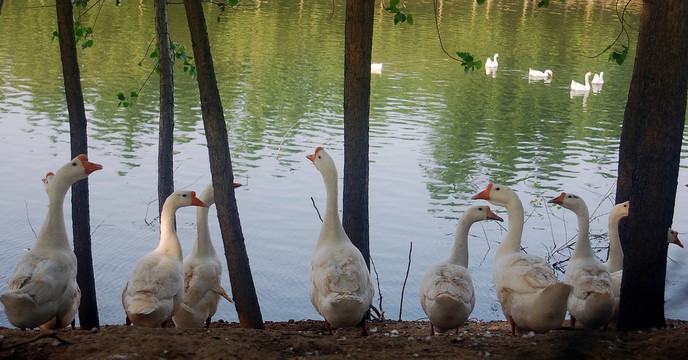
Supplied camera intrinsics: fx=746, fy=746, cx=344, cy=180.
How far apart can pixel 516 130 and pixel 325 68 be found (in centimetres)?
923

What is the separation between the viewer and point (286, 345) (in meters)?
5.74

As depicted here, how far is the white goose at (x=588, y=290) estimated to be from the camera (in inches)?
271

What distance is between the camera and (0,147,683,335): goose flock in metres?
6.53

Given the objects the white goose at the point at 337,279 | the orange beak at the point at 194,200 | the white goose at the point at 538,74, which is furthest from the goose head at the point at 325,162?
the white goose at the point at 538,74

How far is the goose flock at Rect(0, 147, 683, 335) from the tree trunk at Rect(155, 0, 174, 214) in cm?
124

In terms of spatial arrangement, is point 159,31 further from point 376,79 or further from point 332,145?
point 376,79

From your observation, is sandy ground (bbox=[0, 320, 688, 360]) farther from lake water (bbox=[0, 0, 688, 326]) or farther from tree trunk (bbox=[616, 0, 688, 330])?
lake water (bbox=[0, 0, 688, 326])

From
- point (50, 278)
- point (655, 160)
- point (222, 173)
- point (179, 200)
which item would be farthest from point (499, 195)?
point (50, 278)

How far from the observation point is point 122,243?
12.4 meters

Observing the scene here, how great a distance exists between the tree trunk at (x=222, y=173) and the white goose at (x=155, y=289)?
563 mm

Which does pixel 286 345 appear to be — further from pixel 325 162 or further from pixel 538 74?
pixel 538 74

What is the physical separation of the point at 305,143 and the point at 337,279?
39.3 ft

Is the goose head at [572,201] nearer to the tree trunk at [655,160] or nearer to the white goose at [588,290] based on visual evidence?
the white goose at [588,290]

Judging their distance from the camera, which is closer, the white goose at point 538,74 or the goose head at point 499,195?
the goose head at point 499,195
